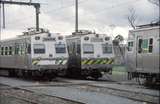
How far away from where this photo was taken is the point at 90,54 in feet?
92.7

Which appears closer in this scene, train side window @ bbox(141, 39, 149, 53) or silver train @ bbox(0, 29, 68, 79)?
train side window @ bbox(141, 39, 149, 53)

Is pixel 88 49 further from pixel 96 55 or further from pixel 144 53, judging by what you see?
pixel 144 53

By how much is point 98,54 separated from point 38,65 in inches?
172

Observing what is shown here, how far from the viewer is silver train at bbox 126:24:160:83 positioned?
1920cm

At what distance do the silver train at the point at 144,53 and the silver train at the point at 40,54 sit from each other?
615 centimetres

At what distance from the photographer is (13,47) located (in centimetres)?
2923

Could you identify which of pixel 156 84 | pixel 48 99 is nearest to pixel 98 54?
pixel 156 84

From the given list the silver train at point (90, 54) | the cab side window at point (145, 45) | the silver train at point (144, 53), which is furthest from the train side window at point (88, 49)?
the cab side window at point (145, 45)

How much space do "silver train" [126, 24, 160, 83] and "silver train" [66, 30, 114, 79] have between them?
6.10 meters

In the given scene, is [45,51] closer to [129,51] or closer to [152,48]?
[129,51]

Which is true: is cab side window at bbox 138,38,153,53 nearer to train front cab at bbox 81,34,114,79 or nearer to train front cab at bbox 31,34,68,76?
train front cab at bbox 31,34,68,76

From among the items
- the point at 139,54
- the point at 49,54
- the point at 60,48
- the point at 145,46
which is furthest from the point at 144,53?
the point at 60,48

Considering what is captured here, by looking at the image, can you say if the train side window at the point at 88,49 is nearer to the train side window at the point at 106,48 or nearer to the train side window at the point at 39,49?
the train side window at the point at 106,48

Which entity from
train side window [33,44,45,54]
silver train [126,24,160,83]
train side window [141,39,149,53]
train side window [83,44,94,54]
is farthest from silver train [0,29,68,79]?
train side window [141,39,149,53]
